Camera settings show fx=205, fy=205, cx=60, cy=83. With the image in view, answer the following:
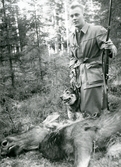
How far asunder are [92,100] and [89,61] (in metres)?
0.83

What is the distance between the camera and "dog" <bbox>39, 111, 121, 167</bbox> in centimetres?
350

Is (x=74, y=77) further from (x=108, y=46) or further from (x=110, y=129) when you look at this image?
(x=110, y=129)

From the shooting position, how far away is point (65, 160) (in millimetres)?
3668

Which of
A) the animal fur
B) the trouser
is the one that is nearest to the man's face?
the trouser

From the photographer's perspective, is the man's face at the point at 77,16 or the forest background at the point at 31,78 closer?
the man's face at the point at 77,16

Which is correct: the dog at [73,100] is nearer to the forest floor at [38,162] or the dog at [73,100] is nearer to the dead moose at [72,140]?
the dead moose at [72,140]

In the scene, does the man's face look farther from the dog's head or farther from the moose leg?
the moose leg

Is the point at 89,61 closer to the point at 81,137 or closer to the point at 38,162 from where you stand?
the point at 81,137

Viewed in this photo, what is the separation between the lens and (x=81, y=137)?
11.6 ft

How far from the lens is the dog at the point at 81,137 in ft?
11.5

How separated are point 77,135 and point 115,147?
2.19ft

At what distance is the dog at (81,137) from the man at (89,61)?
14.2 inches

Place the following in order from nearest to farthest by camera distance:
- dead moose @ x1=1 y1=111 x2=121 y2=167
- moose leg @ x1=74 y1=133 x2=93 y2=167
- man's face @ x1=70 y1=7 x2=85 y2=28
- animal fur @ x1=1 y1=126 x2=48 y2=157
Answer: moose leg @ x1=74 y1=133 x2=93 y2=167, dead moose @ x1=1 y1=111 x2=121 y2=167, animal fur @ x1=1 y1=126 x2=48 y2=157, man's face @ x1=70 y1=7 x2=85 y2=28

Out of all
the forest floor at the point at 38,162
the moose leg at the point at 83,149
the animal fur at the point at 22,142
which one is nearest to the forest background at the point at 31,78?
the animal fur at the point at 22,142
